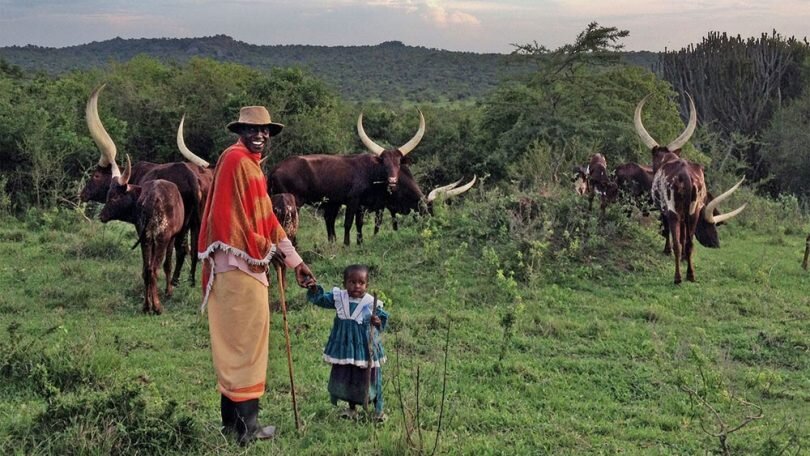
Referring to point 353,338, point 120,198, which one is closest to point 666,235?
point 353,338

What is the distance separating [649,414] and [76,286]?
6.45m

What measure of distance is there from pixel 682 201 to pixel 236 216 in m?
6.56

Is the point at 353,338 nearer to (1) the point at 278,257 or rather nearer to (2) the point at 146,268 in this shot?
(1) the point at 278,257

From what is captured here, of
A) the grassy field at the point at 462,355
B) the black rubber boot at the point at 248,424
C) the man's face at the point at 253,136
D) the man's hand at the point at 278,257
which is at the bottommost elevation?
the grassy field at the point at 462,355

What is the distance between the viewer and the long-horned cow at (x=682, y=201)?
9031 mm

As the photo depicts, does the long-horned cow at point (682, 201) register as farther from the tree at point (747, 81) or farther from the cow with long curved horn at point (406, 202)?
the tree at point (747, 81)

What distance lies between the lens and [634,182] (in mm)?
11141

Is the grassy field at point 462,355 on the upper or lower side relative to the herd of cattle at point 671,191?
lower

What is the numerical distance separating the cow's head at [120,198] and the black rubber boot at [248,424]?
4155 mm

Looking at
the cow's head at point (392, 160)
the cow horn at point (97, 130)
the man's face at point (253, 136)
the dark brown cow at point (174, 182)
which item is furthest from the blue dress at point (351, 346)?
the cow's head at point (392, 160)

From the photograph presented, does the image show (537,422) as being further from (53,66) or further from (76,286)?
(53,66)

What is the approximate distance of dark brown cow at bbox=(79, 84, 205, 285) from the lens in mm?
8094

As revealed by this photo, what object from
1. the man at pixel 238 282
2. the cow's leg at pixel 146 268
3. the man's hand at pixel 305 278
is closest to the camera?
the man at pixel 238 282

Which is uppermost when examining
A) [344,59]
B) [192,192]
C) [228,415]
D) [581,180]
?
[344,59]
